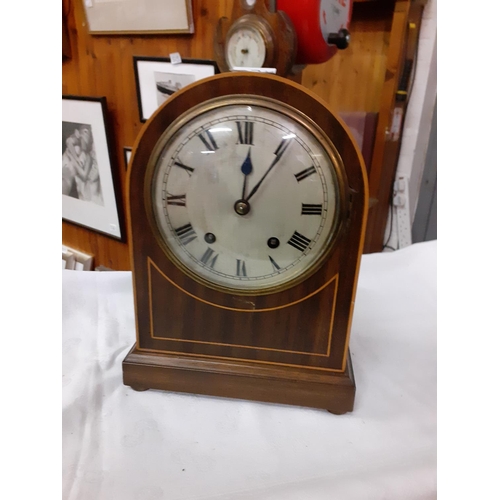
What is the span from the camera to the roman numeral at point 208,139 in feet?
2.11

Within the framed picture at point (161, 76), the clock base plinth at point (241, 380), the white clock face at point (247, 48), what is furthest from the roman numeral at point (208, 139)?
the framed picture at point (161, 76)

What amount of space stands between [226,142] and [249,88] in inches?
3.4

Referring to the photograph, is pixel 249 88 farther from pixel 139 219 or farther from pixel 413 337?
pixel 413 337

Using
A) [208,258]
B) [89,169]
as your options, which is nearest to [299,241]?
[208,258]

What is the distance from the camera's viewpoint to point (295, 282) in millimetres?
685

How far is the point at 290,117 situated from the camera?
0.61 m

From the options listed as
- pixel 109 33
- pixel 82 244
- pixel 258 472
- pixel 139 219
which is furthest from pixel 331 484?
pixel 82 244

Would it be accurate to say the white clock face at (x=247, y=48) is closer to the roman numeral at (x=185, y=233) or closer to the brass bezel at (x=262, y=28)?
the brass bezel at (x=262, y=28)

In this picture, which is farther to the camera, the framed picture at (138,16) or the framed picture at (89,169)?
the framed picture at (89,169)

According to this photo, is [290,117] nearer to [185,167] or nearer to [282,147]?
[282,147]

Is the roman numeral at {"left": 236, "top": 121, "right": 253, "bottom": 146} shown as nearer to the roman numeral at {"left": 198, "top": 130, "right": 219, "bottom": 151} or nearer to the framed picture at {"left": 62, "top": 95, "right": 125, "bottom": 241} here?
the roman numeral at {"left": 198, "top": 130, "right": 219, "bottom": 151}

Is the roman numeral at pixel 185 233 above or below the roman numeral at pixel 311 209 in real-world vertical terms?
below

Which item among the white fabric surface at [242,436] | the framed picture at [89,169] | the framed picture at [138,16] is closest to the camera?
the white fabric surface at [242,436]

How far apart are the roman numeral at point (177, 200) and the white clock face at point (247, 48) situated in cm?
24
